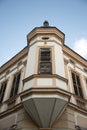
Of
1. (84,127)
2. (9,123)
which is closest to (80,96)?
(84,127)

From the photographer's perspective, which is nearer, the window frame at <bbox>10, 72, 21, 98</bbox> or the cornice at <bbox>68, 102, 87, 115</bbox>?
the cornice at <bbox>68, 102, 87, 115</bbox>

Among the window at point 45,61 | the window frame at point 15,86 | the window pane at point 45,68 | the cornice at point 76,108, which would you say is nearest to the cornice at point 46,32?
the window at point 45,61

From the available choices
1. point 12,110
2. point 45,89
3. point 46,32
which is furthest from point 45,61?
point 12,110

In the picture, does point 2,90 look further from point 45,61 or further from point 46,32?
point 46,32

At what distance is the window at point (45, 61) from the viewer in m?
8.73

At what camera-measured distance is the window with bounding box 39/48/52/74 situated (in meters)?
8.73

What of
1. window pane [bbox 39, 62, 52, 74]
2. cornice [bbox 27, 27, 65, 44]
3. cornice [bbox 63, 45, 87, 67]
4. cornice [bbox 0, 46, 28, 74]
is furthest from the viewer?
→ cornice [bbox 0, 46, 28, 74]

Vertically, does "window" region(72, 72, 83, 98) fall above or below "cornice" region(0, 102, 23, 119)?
above

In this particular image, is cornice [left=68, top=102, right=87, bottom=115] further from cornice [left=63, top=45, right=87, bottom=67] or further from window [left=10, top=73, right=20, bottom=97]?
cornice [left=63, top=45, right=87, bottom=67]

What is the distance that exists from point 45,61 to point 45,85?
2.04m

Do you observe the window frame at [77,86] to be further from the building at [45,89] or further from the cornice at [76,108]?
the cornice at [76,108]

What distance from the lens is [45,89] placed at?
24.3 feet

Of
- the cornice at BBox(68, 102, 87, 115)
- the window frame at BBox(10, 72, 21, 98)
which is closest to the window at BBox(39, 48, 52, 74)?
the cornice at BBox(68, 102, 87, 115)

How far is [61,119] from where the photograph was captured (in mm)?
7523
